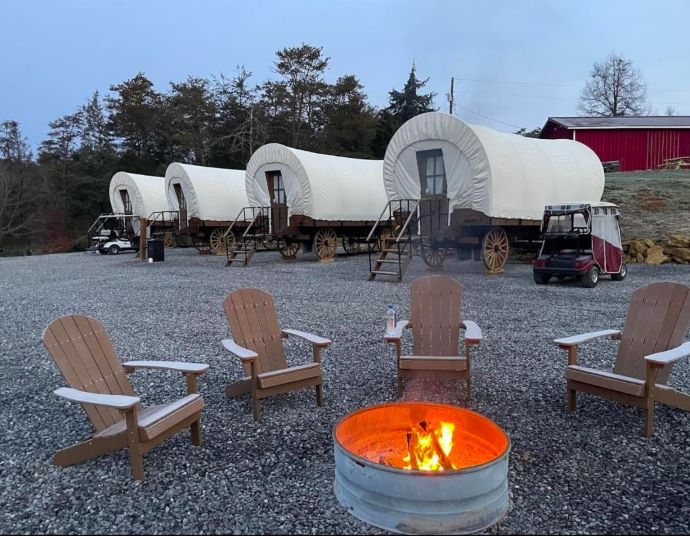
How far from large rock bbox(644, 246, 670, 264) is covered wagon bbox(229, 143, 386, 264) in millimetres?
7421

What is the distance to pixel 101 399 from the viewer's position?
2.73 m

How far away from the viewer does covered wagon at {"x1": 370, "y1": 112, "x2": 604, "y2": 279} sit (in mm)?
10461

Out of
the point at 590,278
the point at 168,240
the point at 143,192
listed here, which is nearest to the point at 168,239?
the point at 168,240

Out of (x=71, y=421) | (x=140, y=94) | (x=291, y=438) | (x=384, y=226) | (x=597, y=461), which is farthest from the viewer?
(x=140, y=94)

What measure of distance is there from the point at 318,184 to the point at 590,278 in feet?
25.5

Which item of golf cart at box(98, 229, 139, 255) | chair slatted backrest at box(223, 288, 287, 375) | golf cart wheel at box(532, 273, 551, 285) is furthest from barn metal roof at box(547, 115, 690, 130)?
chair slatted backrest at box(223, 288, 287, 375)

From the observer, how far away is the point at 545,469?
9.32 feet

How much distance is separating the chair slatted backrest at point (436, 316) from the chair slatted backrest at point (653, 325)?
4.08 ft

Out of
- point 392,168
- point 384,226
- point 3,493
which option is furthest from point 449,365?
point 384,226

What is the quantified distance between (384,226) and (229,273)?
5501 millimetres

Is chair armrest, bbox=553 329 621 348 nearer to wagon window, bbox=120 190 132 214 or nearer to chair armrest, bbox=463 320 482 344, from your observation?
chair armrest, bbox=463 320 482 344

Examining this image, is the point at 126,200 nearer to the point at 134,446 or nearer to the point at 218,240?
the point at 218,240

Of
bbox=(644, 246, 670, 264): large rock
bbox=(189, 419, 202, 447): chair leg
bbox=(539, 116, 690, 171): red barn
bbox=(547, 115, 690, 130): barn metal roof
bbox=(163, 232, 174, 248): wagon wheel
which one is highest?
bbox=(547, 115, 690, 130): barn metal roof

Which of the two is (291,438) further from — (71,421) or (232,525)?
(71,421)
